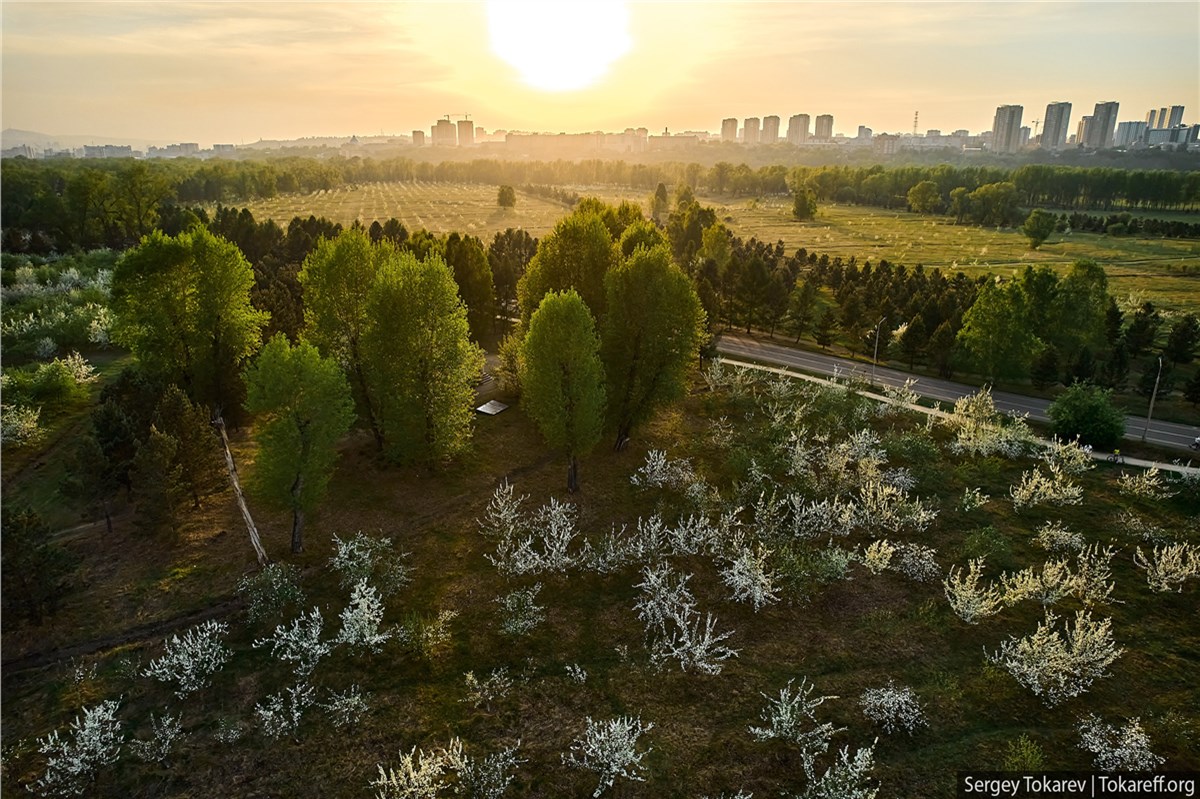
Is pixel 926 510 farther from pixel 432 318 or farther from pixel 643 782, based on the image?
pixel 432 318

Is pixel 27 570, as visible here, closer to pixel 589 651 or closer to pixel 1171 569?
pixel 589 651

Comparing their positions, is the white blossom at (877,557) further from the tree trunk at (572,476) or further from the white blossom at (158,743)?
the white blossom at (158,743)

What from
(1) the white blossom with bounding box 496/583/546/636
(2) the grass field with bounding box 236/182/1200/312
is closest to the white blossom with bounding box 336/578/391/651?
(1) the white blossom with bounding box 496/583/546/636

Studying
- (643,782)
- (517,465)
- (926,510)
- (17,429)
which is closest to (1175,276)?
(926,510)

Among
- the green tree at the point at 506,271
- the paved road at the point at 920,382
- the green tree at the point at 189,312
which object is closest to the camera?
the green tree at the point at 189,312

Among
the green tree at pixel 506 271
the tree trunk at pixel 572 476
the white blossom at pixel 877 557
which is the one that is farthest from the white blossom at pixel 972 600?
the green tree at pixel 506 271

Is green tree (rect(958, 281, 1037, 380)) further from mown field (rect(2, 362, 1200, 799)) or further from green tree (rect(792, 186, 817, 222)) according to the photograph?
green tree (rect(792, 186, 817, 222))
